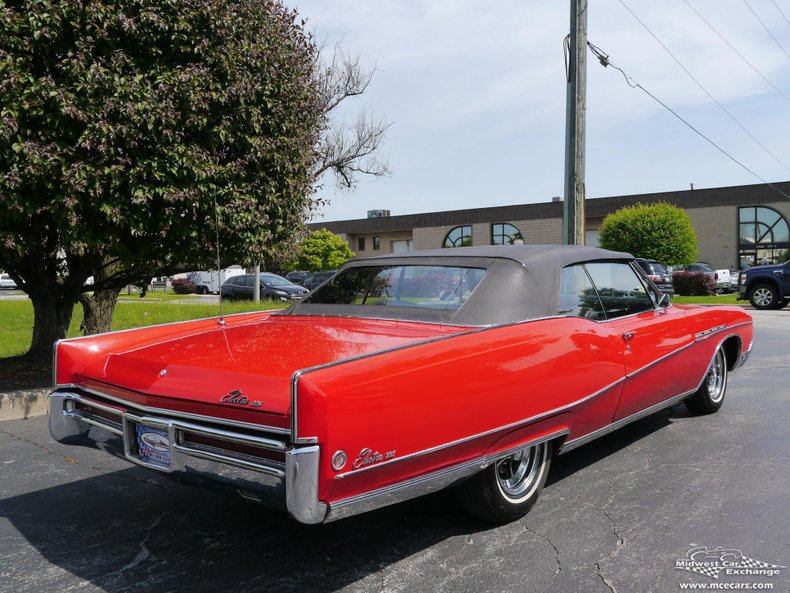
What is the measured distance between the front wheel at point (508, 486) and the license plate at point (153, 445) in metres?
1.34

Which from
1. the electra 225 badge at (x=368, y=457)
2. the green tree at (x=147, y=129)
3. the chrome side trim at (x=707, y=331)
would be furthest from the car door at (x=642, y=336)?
the green tree at (x=147, y=129)

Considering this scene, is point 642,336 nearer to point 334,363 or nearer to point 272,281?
point 334,363

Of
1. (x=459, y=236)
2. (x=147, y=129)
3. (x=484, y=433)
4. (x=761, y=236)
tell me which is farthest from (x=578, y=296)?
(x=459, y=236)

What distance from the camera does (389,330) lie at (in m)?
3.41

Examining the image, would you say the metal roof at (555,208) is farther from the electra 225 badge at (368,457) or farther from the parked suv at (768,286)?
the electra 225 badge at (368,457)

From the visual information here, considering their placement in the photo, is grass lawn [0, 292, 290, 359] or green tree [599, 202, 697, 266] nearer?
grass lawn [0, 292, 290, 359]

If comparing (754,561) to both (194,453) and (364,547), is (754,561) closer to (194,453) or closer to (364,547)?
(364,547)

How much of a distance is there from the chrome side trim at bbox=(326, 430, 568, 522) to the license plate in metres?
0.85

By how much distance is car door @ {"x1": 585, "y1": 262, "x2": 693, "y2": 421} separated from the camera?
393 cm

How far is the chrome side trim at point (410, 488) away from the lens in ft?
7.97

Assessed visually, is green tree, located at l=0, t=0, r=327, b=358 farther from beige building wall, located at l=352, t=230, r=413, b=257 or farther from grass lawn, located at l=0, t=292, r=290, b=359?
beige building wall, located at l=352, t=230, r=413, b=257

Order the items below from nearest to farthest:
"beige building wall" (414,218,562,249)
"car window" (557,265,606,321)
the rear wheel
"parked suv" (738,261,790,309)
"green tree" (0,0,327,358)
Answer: "car window" (557,265,606,321) < "green tree" (0,0,327,358) < "parked suv" (738,261,790,309) < the rear wheel < "beige building wall" (414,218,562,249)

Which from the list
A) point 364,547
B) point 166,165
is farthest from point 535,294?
point 166,165

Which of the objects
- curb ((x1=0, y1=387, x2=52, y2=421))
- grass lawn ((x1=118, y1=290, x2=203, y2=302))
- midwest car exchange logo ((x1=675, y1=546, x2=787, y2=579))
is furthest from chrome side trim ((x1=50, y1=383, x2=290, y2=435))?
grass lawn ((x1=118, y1=290, x2=203, y2=302))
